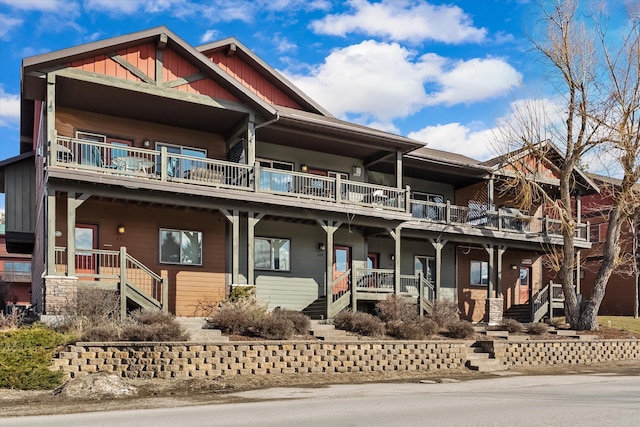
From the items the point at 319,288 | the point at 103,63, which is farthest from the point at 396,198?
the point at 103,63

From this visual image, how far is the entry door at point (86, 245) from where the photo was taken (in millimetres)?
19922

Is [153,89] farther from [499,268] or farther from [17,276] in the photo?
[17,276]

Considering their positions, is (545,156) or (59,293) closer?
(59,293)

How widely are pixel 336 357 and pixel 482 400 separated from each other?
5.47m

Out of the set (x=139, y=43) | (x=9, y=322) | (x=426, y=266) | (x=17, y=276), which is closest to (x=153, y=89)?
(x=139, y=43)

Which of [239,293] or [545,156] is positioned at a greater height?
[545,156]

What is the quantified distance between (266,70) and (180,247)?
23.6ft

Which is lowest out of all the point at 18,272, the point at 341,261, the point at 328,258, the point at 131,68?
the point at 18,272

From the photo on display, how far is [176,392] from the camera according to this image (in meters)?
13.7

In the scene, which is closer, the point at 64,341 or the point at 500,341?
the point at 64,341

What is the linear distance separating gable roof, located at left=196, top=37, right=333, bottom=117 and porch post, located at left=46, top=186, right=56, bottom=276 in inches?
323

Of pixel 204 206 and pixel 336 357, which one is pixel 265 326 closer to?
pixel 336 357

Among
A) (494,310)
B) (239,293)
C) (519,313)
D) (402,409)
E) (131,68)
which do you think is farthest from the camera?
(519,313)

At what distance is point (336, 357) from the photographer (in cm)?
1714
